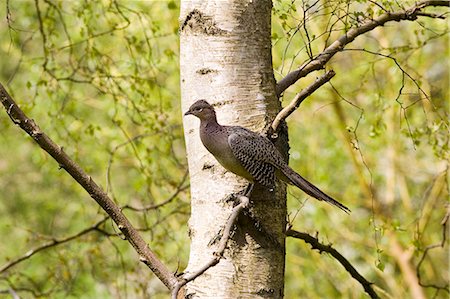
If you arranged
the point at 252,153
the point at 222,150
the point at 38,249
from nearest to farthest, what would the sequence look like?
the point at 222,150 → the point at 252,153 → the point at 38,249

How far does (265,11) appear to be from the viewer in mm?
2613

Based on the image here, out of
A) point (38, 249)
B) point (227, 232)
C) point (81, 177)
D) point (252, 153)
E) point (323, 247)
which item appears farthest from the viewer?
point (38, 249)

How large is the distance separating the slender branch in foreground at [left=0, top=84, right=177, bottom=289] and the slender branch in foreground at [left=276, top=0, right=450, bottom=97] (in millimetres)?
705

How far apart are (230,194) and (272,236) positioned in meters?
0.19

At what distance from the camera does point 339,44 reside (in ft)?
9.23

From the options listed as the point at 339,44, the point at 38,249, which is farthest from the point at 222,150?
the point at 38,249

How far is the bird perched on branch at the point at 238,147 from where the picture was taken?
2.49 m

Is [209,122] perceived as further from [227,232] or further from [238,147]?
[227,232]

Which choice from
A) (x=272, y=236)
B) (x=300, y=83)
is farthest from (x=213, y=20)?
(x=300, y=83)

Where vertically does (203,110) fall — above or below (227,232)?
above

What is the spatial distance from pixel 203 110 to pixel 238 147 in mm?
172

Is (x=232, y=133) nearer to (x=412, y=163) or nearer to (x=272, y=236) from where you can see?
(x=272, y=236)

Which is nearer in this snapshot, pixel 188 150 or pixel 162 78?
pixel 188 150

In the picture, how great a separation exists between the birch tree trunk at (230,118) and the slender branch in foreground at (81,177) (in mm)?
126
